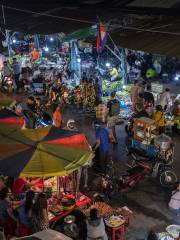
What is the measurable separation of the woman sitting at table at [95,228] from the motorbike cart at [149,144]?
3.53 m

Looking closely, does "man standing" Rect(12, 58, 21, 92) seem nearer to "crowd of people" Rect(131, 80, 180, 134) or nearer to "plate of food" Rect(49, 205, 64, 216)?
"crowd of people" Rect(131, 80, 180, 134)

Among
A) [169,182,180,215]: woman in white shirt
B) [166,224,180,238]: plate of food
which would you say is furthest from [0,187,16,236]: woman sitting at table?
[169,182,180,215]: woman in white shirt

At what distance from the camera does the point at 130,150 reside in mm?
10680

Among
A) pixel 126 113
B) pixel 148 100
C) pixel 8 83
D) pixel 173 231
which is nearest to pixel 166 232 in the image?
pixel 173 231

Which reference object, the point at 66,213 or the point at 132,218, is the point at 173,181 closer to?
the point at 132,218

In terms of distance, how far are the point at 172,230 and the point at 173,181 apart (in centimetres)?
260

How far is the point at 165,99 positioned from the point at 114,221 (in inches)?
276

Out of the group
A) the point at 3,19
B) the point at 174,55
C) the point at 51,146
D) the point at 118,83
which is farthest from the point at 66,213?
the point at 3,19

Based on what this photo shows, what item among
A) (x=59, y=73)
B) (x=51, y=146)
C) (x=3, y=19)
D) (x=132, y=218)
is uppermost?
(x=3, y=19)

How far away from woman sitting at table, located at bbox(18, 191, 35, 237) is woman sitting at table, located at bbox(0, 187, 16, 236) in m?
0.18

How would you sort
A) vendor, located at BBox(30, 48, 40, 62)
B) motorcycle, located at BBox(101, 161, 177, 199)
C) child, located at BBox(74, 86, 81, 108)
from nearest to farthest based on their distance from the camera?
motorcycle, located at BBox(101, 161, 177, 199) → child, located at BBox(74, 86, 81, 108) → vendor, located at BBox(30, 48, 40, 62)

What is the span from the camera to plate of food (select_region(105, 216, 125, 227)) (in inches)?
298

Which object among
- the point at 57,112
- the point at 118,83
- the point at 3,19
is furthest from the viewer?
the point at 3,19

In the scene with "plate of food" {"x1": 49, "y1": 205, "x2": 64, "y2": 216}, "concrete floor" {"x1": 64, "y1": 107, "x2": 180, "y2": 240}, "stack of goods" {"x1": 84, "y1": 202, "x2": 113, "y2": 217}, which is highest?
"plate of food" {"x1": 49, "y1": 205, "x2": 64, "y2": 216}
